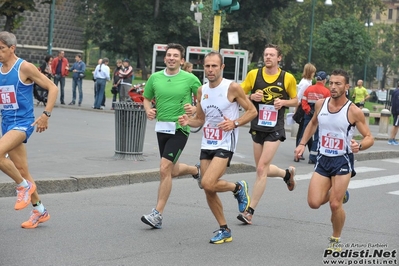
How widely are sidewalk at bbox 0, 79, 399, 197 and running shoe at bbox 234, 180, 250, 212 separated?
3.12m

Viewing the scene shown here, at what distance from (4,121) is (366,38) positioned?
57.3 m

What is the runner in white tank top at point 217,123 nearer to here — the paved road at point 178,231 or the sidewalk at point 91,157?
the paved road at point 178,231

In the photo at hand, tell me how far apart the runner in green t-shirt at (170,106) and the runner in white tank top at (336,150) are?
1.64 metres

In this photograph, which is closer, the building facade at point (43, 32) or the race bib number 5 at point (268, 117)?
the race bib number 5 at point (268, 117)

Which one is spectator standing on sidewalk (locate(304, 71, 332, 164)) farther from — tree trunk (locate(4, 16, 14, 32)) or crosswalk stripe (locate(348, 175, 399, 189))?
tree trunk (locate(4, 16, 14, 32))

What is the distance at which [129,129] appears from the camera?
13969 mm

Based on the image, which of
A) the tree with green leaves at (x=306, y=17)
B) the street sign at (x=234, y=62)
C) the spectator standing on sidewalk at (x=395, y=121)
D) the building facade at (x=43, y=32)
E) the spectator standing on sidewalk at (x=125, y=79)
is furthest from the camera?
the tree with green leaves at (x=306, y=17)

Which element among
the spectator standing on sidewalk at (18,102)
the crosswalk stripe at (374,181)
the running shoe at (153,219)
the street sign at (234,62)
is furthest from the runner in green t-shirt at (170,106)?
the street sign at (234,62)

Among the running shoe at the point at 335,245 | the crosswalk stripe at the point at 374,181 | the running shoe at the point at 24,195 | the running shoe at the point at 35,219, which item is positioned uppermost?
the running shoe at the point at 24,195

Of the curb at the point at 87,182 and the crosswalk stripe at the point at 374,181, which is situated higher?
the curb at the point at 87,182

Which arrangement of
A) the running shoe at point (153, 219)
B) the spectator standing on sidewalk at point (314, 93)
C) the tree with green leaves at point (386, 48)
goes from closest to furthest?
the running shoe at point (153, 219) → the spectator standing on sidewalk at point (314, 93) → the tree with green leaves at point (386, 48)

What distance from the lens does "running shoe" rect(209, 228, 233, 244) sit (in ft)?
26.6

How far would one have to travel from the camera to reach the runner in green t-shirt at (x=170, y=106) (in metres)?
8.91

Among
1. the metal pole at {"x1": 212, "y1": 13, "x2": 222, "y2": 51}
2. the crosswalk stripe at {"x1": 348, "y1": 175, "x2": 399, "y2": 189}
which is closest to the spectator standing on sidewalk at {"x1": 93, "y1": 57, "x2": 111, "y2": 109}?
the metal pole at {"x1": 212, "y1": 13, "x2": 222, "y2": 51}
